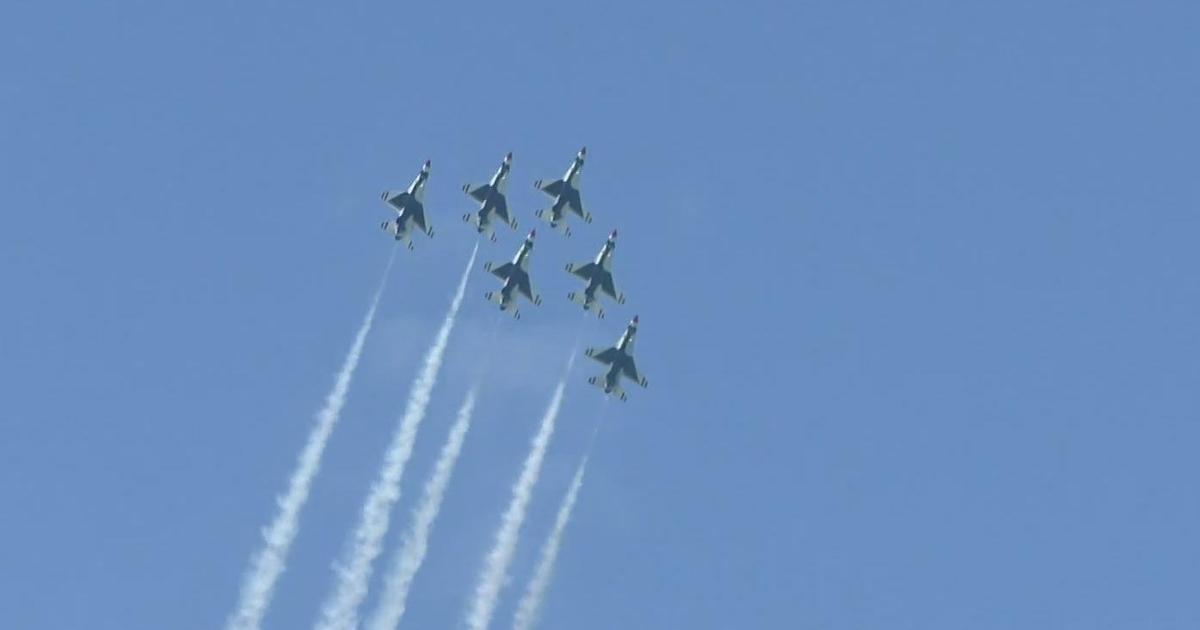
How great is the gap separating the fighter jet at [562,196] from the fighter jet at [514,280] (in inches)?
95.7

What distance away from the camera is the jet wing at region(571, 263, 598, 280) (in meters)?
188

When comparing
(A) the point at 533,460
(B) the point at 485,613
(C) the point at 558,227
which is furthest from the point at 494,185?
(B) the point at 485,613

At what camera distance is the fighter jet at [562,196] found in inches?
7372

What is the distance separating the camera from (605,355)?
18562 cm

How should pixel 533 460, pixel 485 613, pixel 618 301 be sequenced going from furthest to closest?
1. pixel 618 301
2. pixel 533 460
3. pixel 485 613

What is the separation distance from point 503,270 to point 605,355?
→ 373 inches

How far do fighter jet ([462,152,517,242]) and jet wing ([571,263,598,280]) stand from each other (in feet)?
18.2

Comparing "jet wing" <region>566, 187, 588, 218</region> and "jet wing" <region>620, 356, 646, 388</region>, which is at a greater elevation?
"jet wing" <region>566, 187, 588, 218</region>

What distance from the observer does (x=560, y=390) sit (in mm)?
181875

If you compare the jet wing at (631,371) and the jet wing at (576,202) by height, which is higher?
the jet wing at (576,202)

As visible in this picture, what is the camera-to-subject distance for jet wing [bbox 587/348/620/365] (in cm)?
18550

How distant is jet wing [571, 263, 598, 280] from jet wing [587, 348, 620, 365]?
5.61 metres

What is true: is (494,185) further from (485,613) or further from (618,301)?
(485,613)

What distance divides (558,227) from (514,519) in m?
24.7
